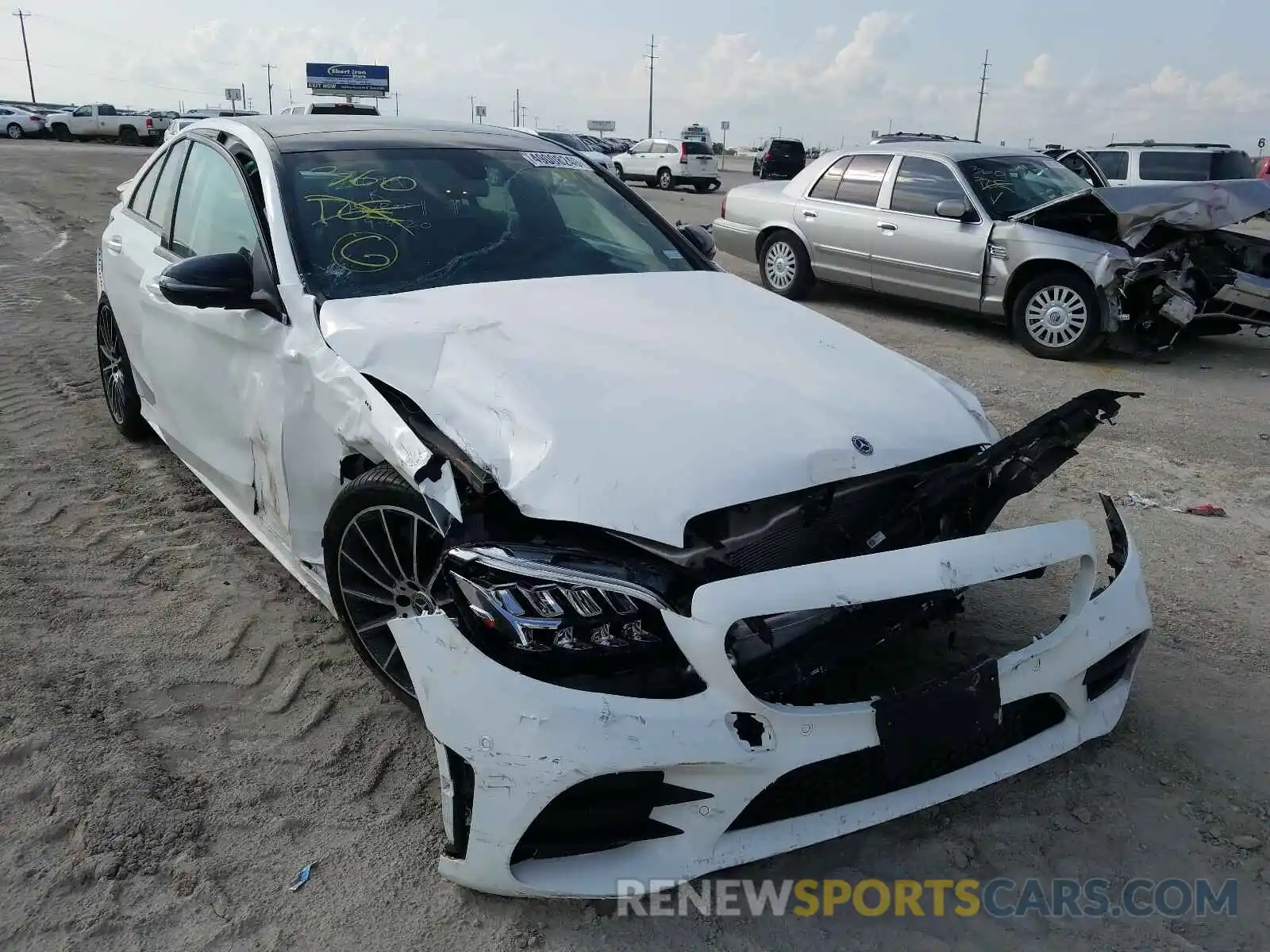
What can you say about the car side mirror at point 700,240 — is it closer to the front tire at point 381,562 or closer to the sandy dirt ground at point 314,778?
the sandy dirt ground at point 314,778

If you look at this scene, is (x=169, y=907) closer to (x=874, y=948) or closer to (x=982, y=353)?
(x=874, y=948)

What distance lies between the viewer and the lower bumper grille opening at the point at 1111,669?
2508mm

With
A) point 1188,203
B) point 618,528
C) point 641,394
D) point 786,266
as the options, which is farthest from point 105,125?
point 618,528

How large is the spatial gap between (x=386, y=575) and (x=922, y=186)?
23.4ft

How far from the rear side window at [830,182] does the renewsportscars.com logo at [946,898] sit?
7.90 m

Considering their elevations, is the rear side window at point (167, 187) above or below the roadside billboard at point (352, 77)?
below

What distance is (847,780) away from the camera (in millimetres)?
A: 2219

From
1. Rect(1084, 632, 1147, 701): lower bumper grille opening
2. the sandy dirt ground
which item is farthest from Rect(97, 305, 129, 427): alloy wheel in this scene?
Rect(1084, 632, 1147, 701): lower bumper grille opening

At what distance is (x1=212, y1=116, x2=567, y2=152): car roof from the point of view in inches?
140

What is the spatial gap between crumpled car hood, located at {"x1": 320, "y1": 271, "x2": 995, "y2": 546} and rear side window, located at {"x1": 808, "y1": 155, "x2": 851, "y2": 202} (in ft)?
21.3

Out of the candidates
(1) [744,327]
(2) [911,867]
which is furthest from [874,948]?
(1) [744,327]

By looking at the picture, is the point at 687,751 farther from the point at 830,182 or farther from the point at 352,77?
the point at 352,77

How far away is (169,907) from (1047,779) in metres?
2.24

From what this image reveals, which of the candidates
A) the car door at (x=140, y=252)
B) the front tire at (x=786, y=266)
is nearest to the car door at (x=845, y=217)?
the front tire at (x=786, y=266)
